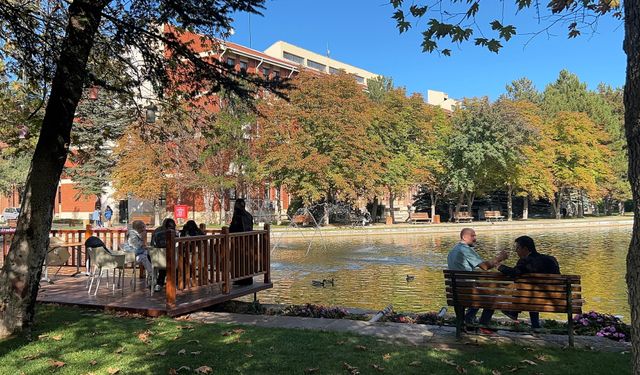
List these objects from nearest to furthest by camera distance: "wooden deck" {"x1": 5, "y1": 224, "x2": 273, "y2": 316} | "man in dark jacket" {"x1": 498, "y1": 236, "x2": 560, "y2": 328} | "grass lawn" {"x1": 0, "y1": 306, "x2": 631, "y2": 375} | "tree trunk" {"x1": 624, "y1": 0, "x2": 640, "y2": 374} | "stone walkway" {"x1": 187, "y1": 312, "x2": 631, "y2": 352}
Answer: "tree trunk" {"x1": 624, "y1": 0, "x2": 640, "y2": 374} → "grass lawn" {"x1": 0, "y1": 306, "x2": 631, "y2": 375} → "stone walkway" {"x1": 187, "y1": 312, "x2": 631, "y2": 352} → "man in dark jacket" {"x1": 498, "y1": 236, "x2": 560, "y2": 328} → "wooden deck" {"x1": 5, "y1": 224, "x2": 273, "y2": 316}

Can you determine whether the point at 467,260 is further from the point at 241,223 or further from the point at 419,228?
the point at 419,228

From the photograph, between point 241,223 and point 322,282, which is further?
point 322,282

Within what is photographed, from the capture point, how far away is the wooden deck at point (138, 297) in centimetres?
800

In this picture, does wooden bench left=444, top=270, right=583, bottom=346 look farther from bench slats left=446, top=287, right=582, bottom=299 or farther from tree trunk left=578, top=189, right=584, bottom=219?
tree trunk left=578, top=189, right=584, bottom=219

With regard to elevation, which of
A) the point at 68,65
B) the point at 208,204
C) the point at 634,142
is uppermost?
the point at 68,65

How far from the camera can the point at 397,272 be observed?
15125mm

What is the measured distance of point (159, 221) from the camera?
4244 centimetres

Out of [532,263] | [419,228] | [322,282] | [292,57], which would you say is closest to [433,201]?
[419,228]

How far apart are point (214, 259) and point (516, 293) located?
4937mm

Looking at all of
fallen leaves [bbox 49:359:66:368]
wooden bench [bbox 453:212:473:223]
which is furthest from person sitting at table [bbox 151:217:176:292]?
wooden bench [bbox 453:212:473:223]

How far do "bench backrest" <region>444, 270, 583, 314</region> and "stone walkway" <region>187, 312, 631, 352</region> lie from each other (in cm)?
42

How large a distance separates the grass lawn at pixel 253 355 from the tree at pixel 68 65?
3.17 feet

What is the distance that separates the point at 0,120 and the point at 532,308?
9355 millimetres

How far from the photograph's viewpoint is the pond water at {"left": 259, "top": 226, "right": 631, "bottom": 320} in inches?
427
